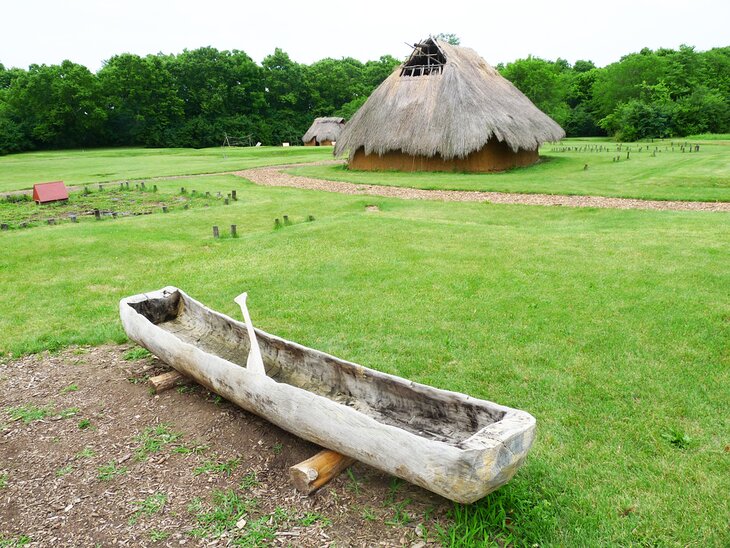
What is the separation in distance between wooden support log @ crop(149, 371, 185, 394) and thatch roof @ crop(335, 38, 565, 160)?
20607mm

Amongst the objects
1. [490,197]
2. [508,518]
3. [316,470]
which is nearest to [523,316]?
[508,518]

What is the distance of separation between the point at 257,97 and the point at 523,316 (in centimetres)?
6431

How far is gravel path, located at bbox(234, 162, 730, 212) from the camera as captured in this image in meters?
15.3

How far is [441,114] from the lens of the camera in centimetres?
2477

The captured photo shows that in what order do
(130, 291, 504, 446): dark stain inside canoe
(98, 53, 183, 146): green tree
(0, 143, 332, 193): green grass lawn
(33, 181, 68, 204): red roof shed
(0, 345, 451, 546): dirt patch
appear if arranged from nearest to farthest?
1. (0, 345, 451, 546): dirt patch
2. (130, 291, 504, 446): dark stain inside canoe
3. (33, 181, 68, 204): red roof shed
4. (0, 143, 332, 193): green grass lawn
5. (98, 53, 183, 146): green tree

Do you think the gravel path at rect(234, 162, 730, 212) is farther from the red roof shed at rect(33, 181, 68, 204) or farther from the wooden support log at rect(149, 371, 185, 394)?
the wooden support log at rect(149, 371, 185, 394)

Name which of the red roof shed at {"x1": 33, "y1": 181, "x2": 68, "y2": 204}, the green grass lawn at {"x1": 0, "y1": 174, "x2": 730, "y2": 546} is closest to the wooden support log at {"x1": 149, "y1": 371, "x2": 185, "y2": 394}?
the green grass lawn at {"x1": 0, "y1": 174, "x2": 730, "y2": 546}

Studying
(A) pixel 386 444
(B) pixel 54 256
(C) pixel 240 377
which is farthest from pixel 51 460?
(B) pixel 54 256

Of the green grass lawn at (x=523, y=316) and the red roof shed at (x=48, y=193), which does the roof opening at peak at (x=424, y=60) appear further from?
the red roof shed at (x=48, y=193)

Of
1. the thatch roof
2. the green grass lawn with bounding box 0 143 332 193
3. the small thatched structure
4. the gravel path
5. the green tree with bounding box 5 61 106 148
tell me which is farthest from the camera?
the small thatched structure

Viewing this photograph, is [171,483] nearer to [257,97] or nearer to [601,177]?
[601,177]

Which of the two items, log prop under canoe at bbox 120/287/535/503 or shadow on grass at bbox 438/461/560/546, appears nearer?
log prop under canoe at bbox 120/287/535/503

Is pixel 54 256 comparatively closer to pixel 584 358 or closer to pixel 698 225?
pixel 584 358

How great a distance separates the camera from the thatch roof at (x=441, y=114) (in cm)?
2423
